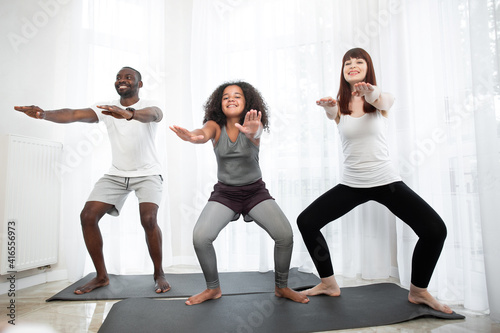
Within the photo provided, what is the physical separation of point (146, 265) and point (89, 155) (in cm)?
99

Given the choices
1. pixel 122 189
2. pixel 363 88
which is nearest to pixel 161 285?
pixel 122 189

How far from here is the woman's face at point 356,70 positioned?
1.88 m

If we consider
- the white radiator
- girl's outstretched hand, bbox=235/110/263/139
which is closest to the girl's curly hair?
girl's outstretched hand, bbox=235/110/263/139

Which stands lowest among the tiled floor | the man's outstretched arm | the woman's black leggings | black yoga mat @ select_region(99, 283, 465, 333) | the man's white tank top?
the tiled floor

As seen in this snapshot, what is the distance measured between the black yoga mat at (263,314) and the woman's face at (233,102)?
3.58 ft

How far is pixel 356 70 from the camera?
1.88 metres

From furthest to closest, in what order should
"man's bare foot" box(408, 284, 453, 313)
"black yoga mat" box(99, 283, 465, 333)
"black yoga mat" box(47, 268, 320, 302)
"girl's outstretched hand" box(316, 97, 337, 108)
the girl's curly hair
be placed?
the girl's curly hair → "black yoga mat" box(47, 268, 320, 302) → "girl's outstretched hand" box(316, 97, 337, 108) → "man's bare foot" box(408, 284, 453, 313) → "black yoga mat" box(99, 283, 465, 333)

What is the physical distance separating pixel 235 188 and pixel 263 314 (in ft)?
2.26

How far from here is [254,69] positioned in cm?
266

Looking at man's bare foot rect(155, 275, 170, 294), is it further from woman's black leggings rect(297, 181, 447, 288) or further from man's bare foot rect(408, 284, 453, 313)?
man's bare foot rect(408, 284, 453, 313)

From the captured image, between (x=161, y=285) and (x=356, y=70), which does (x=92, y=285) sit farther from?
(x=356, y=70)

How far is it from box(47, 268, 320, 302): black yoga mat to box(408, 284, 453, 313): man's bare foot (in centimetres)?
58

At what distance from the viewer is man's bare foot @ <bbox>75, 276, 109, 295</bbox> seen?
1.99 m

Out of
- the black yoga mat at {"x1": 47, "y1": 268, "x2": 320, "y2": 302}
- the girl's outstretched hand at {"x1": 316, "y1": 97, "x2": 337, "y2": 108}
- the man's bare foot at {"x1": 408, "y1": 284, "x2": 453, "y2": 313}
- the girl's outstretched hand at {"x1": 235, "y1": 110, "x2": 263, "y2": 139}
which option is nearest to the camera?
the man's bare foot at {"x1": 408, "y1": 284, "x2": 453, "y2": 313}
